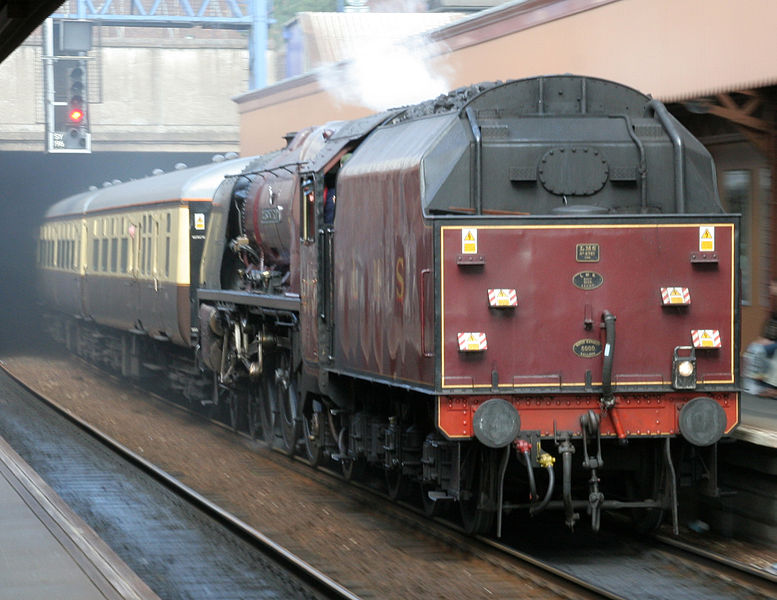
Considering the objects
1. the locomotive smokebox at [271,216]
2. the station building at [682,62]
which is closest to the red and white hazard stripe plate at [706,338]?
the station building at [682,62]

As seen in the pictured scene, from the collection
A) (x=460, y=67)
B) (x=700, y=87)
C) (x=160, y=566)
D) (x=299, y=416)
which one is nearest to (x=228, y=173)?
(x=460, y=67)

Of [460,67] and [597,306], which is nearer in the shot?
[597,306]

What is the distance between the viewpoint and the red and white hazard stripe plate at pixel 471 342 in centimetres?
865

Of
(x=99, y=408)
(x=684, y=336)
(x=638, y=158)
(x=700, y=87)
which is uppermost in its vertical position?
(x=700, y=87)

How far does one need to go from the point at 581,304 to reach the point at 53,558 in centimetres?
366

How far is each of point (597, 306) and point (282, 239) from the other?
5.43 meters

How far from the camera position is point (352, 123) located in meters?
11.9

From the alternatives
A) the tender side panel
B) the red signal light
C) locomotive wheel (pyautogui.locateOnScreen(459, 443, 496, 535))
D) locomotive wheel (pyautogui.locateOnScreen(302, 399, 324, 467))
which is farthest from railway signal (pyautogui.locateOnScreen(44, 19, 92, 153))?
the tender side panel

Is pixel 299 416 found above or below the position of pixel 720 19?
below

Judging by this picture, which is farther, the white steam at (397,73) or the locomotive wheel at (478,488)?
the white steam at (397,73)

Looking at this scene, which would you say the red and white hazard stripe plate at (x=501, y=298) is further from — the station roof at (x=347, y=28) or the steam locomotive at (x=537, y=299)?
the station roof at (x=347, y=28)

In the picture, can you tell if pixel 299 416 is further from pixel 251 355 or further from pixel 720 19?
pixel 720 19

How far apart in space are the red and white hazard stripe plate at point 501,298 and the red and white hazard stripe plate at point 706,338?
1227mm

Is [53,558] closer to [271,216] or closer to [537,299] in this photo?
[537,299]
